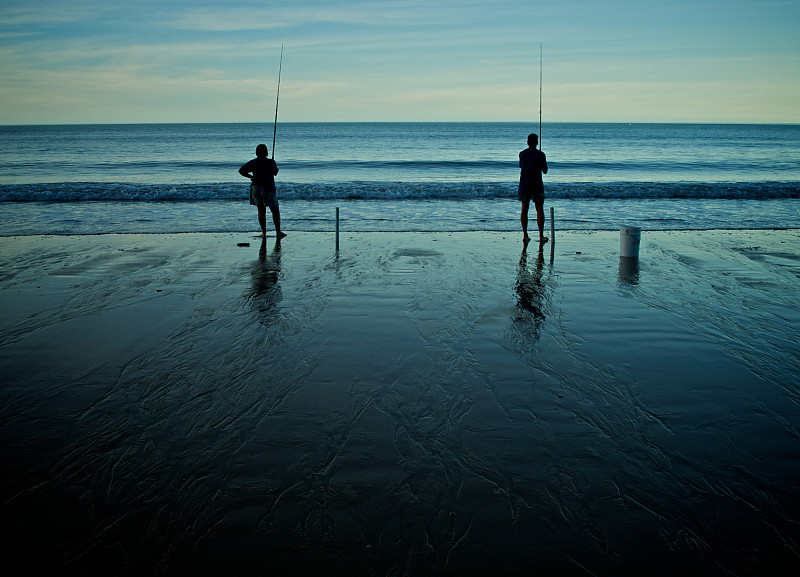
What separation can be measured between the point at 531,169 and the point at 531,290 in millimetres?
3633

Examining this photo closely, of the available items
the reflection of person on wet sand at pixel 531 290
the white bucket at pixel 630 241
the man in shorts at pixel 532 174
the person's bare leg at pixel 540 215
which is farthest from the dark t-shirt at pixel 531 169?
the white bucket at pixel 630 241

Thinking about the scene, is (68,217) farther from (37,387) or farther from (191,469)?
(191,469)

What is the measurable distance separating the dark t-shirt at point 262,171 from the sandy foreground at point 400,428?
12.7ft

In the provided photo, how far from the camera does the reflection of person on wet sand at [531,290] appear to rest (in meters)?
5.97

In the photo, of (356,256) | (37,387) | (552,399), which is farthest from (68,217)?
(552,399)

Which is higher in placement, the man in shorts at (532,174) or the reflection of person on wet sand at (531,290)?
the man in shorts at (532,174)

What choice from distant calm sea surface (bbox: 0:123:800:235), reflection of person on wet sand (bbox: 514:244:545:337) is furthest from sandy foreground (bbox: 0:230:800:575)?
distant calm sea surface (bbox: 0:123:800:235)

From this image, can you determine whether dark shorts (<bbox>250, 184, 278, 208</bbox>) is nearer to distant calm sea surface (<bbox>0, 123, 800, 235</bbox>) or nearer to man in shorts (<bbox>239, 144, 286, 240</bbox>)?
man in shorts (<bbox>239, 144, 286, 240</bbox>)

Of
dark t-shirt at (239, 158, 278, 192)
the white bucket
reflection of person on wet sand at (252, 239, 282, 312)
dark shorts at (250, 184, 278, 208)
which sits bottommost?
reflection of person on wet sand at (252, 239, 282, 312)

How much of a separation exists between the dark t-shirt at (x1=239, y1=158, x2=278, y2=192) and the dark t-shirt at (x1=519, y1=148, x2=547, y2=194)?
4.76 meters

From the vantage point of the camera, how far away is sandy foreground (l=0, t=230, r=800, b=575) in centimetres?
244

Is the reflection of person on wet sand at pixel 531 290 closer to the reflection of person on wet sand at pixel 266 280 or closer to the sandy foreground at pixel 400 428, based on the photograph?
the sandy foreground at pixel 400 428

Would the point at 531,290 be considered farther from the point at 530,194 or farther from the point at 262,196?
the point at 262,196

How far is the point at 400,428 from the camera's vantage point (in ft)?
11.4
